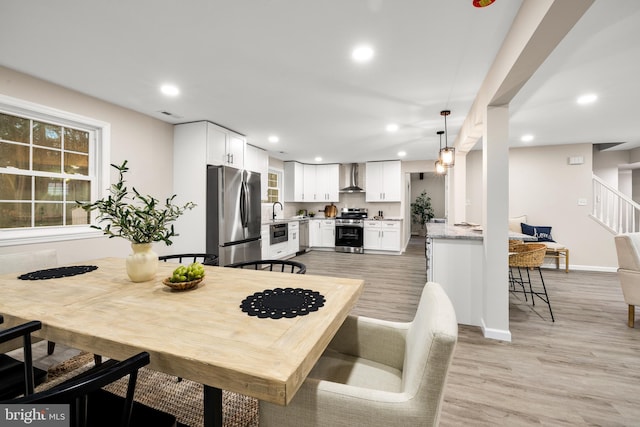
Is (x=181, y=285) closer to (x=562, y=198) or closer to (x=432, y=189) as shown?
(x=562, y=198)

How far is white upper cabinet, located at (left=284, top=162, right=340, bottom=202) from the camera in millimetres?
7384

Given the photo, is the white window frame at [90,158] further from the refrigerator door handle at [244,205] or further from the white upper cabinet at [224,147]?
the refrigerator door handle at [244,205]

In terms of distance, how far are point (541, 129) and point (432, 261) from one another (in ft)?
10.5

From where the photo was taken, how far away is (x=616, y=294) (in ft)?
12.0

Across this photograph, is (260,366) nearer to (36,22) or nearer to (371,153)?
A: (36,22)

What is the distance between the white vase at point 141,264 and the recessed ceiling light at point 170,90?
6.43 feet

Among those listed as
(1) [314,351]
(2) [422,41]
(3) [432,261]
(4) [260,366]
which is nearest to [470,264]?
(3) [432,261]

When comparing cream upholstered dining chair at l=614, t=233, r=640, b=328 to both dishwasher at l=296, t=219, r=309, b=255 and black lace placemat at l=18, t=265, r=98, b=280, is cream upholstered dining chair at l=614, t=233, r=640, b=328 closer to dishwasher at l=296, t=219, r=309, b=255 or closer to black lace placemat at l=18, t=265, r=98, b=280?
black lace placemat at l=18, t=265, r=98, b=280

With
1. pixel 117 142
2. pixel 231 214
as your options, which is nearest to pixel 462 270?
pixel 231 214

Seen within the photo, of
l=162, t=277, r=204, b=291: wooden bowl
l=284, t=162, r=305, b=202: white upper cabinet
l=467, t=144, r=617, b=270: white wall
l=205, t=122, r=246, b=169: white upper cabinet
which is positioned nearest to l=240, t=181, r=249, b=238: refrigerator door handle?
l=205, t=122, r=246, b=169: white upper cabinet

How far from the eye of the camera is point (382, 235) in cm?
677

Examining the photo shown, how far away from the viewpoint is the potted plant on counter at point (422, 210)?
973cm

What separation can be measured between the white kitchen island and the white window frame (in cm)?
324

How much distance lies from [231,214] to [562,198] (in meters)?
6.08
